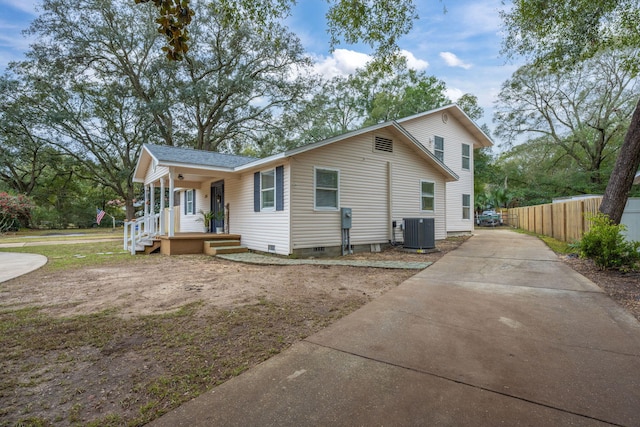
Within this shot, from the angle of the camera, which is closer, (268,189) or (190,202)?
(268,189)

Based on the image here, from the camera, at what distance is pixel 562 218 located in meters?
12.2

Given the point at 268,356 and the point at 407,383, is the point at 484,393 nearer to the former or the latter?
the point at 407,383

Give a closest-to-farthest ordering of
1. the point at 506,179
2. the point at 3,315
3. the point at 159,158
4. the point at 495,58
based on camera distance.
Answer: the point at 3,315
the point at 495,58
the point at 159,158
the point at 506,179

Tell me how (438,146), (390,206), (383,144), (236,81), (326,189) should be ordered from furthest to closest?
(236,81), (438,146), (390,206), (383,144), (326,189)

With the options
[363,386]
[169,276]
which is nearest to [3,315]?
[169,276]

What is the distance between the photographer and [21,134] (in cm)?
2167

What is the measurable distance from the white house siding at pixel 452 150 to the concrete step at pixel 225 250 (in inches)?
381

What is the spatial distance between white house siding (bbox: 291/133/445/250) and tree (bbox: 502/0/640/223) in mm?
4473

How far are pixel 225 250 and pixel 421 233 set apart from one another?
6301 millimetres

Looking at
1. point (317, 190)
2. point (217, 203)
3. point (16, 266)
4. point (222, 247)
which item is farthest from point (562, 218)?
point (16, 266)

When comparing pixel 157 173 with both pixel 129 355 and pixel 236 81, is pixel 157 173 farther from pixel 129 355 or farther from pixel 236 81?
pixel 236 81

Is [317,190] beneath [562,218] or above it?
above

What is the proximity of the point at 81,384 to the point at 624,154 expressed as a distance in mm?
10078

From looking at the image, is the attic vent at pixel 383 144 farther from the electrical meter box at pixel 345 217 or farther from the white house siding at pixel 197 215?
the white house siding at pixel 197 215
